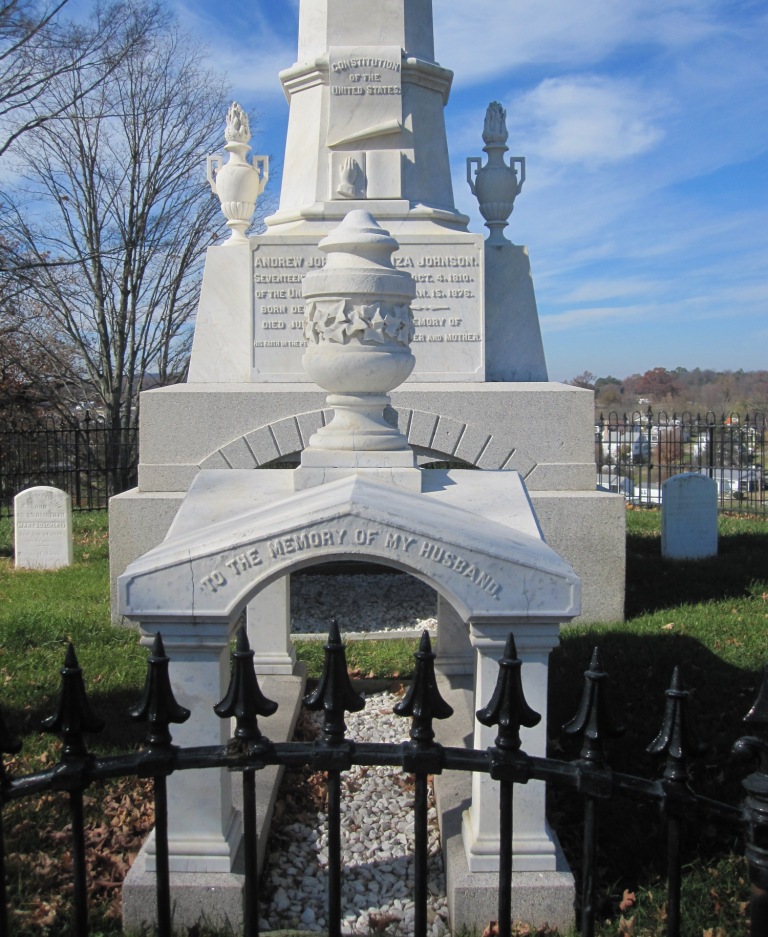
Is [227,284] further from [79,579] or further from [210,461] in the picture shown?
[79,579]

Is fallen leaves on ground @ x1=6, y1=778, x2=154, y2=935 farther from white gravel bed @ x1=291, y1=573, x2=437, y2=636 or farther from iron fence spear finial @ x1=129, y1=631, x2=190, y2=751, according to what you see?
white gravel bed @ x1=291, y1=573, x2=437, y2=636

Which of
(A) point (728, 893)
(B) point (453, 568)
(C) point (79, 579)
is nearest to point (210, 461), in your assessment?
(C) point (79, 579)

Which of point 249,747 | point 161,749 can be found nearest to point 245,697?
point 249,747

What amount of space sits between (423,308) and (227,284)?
1.91 meters

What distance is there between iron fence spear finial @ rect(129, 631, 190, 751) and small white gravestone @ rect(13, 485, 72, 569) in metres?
8.30

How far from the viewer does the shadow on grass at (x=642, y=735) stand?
11.5 feet

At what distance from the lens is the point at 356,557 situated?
9.44ft

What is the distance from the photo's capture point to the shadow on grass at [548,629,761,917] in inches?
138

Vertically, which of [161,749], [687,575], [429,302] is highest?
[429,302]

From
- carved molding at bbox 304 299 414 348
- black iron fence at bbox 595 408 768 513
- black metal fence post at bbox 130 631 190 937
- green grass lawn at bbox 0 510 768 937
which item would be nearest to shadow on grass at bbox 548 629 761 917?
green grass lawn at bbox 0 510 768 937

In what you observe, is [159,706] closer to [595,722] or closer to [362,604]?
[595,722]

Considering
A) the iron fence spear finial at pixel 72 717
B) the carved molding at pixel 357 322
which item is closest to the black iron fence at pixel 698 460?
the carved molding at pixel 357 322

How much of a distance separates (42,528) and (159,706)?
8.56 meters

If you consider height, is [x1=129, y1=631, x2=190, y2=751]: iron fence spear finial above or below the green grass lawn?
above
